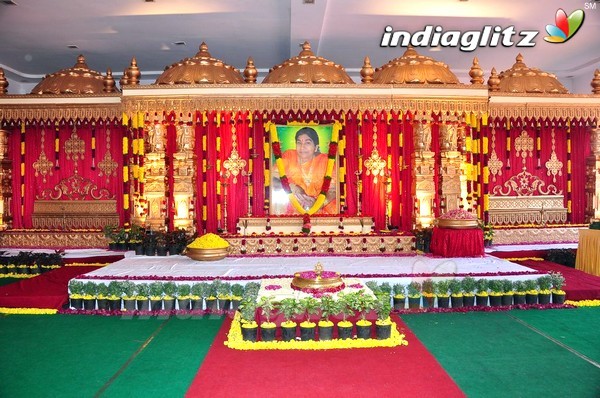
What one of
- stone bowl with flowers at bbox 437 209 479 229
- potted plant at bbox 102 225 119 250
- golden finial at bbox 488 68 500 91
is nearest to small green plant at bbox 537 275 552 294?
stone bowl with flowers at bbox 437 209 479 229

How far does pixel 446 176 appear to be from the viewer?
9.45 metres

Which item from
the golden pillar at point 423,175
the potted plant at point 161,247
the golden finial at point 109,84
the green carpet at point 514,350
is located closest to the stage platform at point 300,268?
the potted plant at point 161,247

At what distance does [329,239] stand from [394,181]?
3083mm

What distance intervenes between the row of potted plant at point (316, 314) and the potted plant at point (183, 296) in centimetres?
136

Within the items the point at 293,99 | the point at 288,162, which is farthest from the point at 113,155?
the point at 293,99

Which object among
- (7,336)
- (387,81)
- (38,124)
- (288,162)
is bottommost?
(7,336)

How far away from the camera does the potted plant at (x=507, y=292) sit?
5.85m

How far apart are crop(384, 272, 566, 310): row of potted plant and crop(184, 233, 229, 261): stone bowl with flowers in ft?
8.50

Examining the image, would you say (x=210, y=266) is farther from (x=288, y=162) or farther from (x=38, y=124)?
(x=38, y=124)

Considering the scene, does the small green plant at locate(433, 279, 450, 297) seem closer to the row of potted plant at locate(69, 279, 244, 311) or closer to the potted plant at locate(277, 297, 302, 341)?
the potted plant at locate(277, 297, 302, 341)

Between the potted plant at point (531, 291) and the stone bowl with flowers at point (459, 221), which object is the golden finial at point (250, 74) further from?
the potted plant at point (531, 291)

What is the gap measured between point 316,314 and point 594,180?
877 cm

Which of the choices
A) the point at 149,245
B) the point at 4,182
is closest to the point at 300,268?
the point at 149,245

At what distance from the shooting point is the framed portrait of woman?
10312 millimetres
